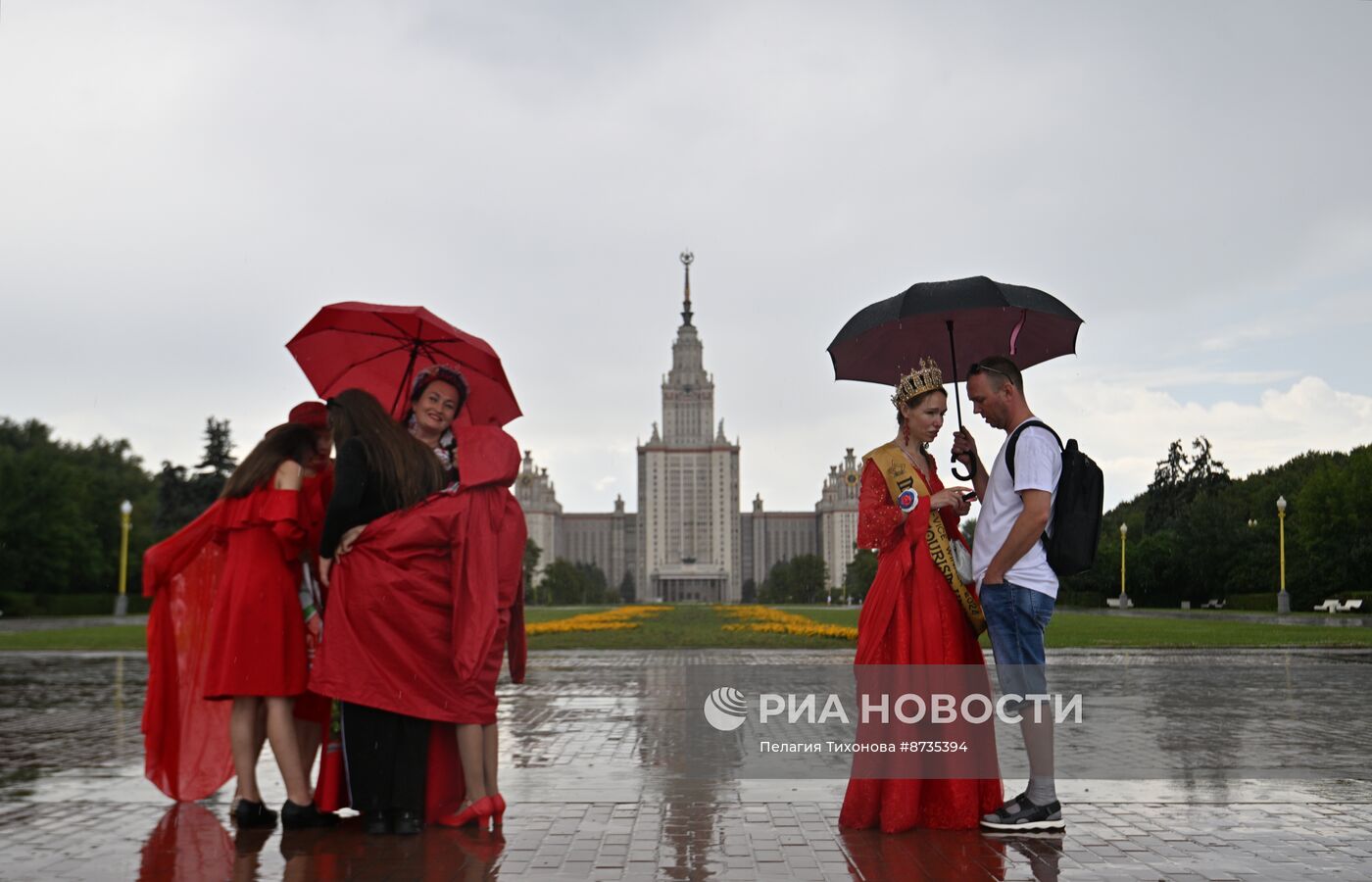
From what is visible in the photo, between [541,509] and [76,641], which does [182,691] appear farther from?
[541,509]

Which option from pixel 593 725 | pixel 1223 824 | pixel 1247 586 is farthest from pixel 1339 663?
pixel 1247 586

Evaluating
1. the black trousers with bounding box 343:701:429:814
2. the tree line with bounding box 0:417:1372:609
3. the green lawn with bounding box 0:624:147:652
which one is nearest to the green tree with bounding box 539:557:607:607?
the tree line with bounding box 0:417:1372:609

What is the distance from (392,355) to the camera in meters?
5.71

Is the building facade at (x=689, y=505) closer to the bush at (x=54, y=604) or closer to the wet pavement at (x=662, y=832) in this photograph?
the bush at (x=54, y=604)

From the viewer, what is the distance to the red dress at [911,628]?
4.79 meters

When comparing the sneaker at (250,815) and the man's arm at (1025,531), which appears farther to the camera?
the sneaker at (250,815)

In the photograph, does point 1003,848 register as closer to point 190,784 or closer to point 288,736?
point 288,736

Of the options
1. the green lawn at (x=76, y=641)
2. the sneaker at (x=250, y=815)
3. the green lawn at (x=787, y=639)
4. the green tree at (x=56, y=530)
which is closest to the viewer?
the sneaker at (x=250, y=815)

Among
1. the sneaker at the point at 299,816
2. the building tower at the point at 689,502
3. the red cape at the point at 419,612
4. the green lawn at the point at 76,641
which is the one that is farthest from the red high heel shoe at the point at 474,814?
the building tower at the point at 689,502

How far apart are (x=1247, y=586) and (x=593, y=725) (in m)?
47.7

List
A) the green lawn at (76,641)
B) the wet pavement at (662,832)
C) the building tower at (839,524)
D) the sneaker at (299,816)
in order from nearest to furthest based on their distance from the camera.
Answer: the wet pavement at (662,832) → the sneaker at (299,816) → the green lawn at (76,641) → the building tower at (839,524)

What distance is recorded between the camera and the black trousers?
4695mm

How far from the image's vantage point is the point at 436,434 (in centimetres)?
513

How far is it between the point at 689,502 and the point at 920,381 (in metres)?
138
